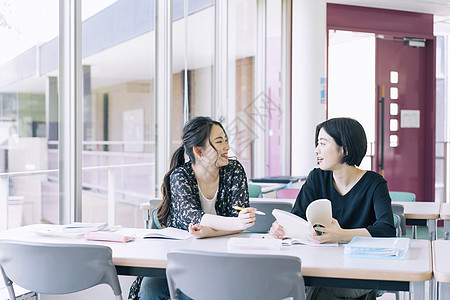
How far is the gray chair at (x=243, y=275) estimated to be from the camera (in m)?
1.70

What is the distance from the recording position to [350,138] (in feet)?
8.08

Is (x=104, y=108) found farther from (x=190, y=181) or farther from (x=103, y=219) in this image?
(x=190, y=181)

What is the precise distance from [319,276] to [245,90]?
4.42 m

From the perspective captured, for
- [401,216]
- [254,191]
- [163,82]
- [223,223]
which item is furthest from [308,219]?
[163,82]

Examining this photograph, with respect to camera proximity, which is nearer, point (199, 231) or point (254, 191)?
point (199, 231)

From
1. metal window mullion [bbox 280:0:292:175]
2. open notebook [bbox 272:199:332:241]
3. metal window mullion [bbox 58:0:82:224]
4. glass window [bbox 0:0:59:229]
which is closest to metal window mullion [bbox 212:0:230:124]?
metal window mullion [bbox 280:0:292:175]

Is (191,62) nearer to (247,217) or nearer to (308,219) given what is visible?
(247,217)

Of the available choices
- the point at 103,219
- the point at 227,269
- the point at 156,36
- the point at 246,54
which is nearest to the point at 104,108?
the point at 103,219

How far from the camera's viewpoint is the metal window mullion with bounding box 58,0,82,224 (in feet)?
10.8

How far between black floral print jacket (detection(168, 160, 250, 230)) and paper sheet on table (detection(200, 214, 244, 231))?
0.18 metres

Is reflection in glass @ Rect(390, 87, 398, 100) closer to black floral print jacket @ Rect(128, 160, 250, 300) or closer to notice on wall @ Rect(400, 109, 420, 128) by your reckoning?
notice on wall @ Rect(400, 109, 420, 128)

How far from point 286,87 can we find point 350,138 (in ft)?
13.6

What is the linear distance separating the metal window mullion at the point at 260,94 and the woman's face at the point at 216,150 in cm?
354

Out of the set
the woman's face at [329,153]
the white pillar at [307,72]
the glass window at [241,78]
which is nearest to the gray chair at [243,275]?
the woman's face at [329,153]
